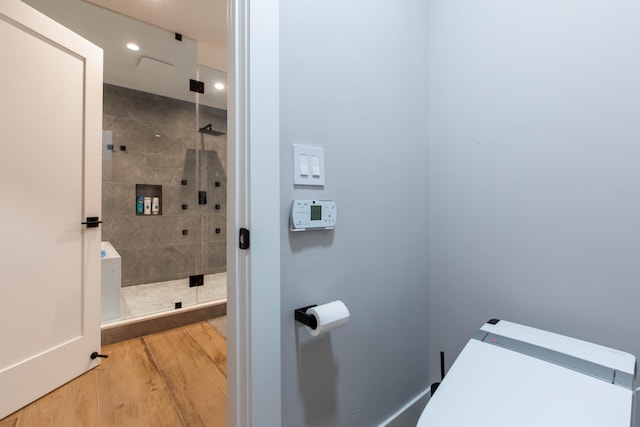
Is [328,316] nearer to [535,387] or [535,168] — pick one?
[535,387]

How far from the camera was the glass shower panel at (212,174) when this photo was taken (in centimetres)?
294

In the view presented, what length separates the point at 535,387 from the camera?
2.21 ft

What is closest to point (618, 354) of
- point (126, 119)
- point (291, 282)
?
point (291, 282)

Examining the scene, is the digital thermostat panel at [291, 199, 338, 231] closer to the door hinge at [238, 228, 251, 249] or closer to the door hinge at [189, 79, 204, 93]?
the door hinge at [238, 228, 251, 249]

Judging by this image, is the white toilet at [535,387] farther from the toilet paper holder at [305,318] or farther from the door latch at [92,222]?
Answer: the door latch at [92,222]

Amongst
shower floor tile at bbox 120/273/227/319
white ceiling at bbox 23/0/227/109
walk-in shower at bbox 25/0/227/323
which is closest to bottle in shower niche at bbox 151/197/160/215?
walk-in shower at bbox 25/0/227/323

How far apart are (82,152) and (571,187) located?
2456mm

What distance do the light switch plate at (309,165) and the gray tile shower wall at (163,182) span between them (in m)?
2.30

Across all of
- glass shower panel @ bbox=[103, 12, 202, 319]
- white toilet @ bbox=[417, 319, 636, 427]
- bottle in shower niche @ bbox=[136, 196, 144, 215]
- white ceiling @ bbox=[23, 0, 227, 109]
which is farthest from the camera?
bottle in shower niche @ bbox=[136, 196, 144, 215]

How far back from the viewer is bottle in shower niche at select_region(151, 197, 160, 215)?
11.3 ft

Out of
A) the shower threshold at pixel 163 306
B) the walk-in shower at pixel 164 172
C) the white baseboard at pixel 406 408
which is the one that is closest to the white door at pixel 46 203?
the shower threshold at pixel 163 306

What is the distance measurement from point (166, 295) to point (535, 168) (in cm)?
321

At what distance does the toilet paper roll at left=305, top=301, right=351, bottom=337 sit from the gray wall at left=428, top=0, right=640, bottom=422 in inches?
28.4

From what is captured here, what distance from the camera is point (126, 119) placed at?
10.6 feet
